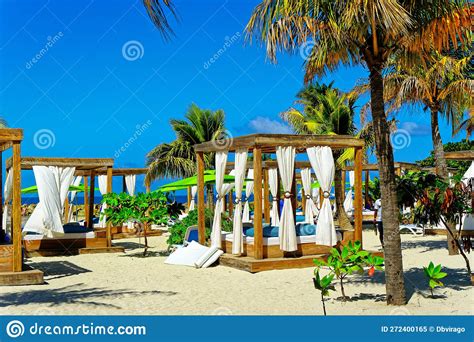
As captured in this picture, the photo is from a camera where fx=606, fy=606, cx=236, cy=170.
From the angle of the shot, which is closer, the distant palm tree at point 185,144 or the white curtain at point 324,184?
the white curtain at point 324,184

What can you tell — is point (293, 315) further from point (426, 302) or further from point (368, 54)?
point (368, 54)

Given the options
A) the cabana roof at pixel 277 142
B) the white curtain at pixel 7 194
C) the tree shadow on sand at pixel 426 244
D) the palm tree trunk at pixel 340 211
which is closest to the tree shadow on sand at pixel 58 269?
the white curtain at pixel 7 194

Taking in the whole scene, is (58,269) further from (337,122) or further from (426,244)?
(337,122)

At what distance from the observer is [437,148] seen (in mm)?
13547

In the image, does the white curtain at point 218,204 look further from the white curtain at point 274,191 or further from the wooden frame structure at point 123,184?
the wooden frame structure at point 123,184

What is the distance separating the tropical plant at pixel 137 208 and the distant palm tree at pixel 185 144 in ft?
39.8

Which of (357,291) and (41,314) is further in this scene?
(357,291)

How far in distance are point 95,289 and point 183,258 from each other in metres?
3.26

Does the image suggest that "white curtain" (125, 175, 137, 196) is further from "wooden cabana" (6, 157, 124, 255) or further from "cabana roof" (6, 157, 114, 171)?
"cabana roof" (6, 157, 114, 171)

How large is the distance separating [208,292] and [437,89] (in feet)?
24.4

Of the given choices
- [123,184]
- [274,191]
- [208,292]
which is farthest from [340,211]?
[208,292]

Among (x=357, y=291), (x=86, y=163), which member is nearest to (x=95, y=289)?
(x=357, y=291)

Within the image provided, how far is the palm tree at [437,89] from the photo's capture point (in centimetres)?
1280

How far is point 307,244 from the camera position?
1202 centimetres
